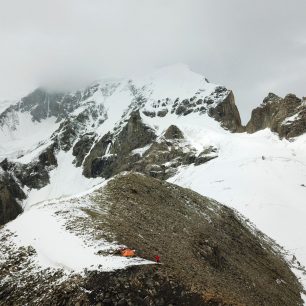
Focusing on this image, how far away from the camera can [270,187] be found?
7444 cm

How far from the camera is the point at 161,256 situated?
68.2ft

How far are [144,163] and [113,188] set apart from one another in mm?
120160

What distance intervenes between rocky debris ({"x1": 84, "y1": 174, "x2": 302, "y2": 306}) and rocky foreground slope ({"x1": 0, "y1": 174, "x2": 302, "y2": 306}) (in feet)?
0.26

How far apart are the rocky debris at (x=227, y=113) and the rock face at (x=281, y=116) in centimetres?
2765

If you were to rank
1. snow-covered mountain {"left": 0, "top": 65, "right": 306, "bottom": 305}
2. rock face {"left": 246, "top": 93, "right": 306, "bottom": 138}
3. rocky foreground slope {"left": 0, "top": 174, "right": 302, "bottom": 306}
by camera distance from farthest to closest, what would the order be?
rock face {"left": 246, "top": 93, "right": 306, "bottom": 138}, snow-covered mountain {"left": 0, "top": 65, "right": 306, "bottom": 305}, rocky foreground slope {"left": 0, "top": 174, "right": 302, "bottom": 306}

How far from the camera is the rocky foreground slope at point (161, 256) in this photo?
54.3ft

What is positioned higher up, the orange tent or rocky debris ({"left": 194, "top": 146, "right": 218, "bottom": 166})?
the orange tent

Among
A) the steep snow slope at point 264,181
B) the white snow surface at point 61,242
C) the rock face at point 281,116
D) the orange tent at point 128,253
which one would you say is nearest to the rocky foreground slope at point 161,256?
the white snow surface at point 61,242

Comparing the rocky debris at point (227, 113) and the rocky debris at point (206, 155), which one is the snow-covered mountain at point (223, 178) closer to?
the rocky debris at point (206, 155)

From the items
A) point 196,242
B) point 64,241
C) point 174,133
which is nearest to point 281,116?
point 174,133

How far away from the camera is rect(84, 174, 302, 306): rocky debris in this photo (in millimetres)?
20672

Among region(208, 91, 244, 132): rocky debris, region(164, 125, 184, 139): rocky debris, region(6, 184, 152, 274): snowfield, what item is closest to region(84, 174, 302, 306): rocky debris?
region(6, 184, 152, 274): snowfield

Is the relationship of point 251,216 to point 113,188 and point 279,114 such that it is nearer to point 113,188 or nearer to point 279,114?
point 113,188

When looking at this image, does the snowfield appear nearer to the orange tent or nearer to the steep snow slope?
the orange tent
